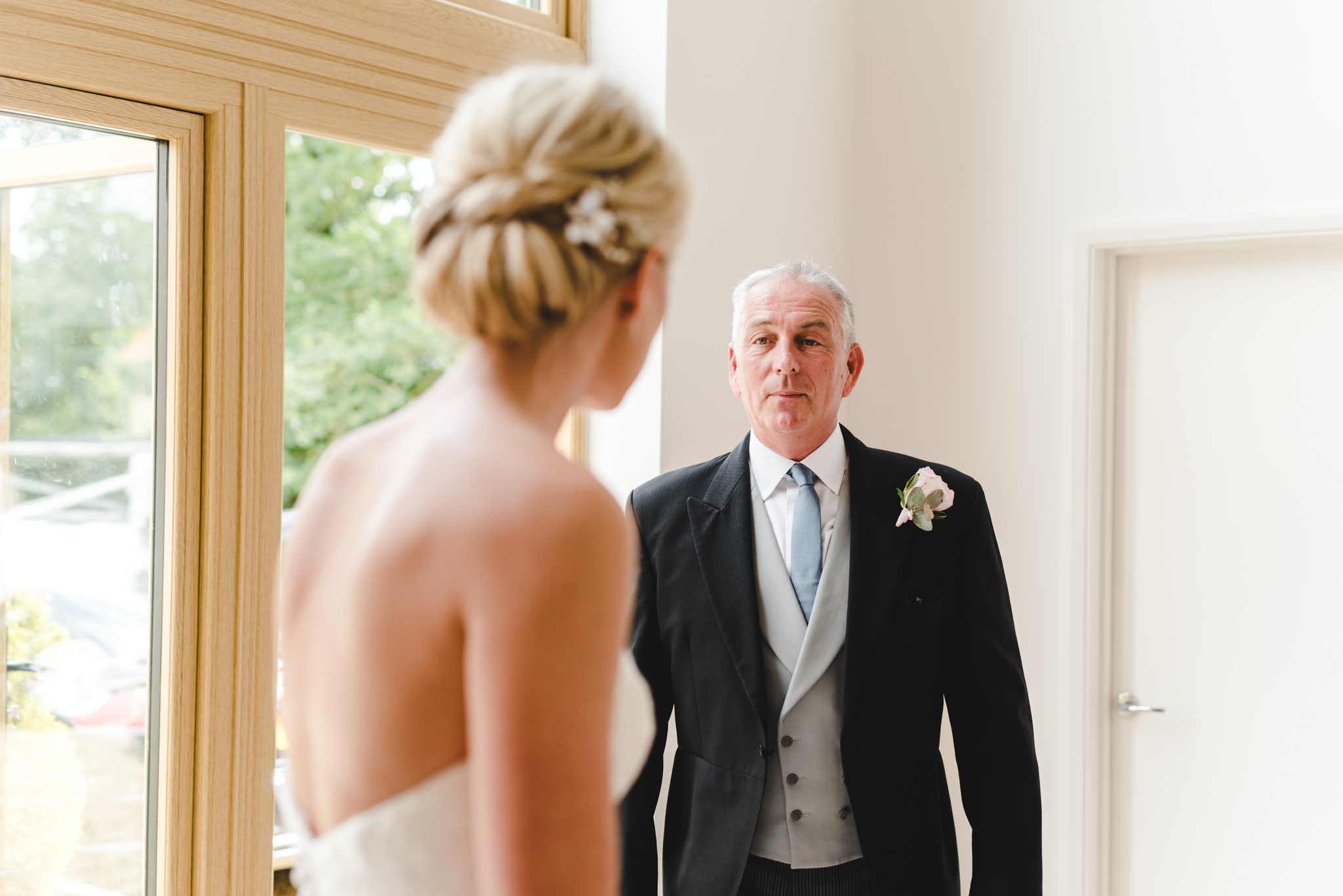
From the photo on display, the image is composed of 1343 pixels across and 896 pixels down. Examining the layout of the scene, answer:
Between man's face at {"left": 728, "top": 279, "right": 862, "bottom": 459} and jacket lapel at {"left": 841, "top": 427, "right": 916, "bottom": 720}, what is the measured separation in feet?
0.35

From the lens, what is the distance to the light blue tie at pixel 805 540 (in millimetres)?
1945

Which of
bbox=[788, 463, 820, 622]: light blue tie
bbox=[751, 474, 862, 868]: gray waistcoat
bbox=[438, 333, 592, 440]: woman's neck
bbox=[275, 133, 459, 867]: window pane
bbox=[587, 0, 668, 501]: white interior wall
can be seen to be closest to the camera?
bbox=[438, 333, 592, 440]: woman's neck

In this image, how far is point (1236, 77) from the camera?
9.72 feet

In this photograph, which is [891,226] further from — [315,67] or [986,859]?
[986,859]

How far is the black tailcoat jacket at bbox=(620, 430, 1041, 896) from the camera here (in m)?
1.85

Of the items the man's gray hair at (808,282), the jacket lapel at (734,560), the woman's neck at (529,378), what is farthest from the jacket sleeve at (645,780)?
the woman's neck at (529,378)

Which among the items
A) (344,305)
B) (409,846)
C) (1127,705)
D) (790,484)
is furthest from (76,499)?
(344,305)

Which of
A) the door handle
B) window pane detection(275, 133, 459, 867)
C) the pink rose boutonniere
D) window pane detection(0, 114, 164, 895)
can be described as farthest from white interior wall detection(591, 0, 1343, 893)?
window pane detection(275, 133, 459, 867)

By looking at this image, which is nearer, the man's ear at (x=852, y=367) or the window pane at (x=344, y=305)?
the man's ear at (x=852, y=367)

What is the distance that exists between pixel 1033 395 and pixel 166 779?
7.55 ft

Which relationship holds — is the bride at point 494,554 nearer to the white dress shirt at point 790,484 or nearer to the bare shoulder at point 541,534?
the bare shoulder at point 541,534

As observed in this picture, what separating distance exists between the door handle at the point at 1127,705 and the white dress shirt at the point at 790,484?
1556 mm

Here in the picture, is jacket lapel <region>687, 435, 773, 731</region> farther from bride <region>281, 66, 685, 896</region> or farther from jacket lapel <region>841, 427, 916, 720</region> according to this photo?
bride <region>281, 66, 685, 896</region>

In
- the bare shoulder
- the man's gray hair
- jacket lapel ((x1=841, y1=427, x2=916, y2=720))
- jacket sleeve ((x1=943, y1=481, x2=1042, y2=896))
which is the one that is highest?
the man's gray hair
